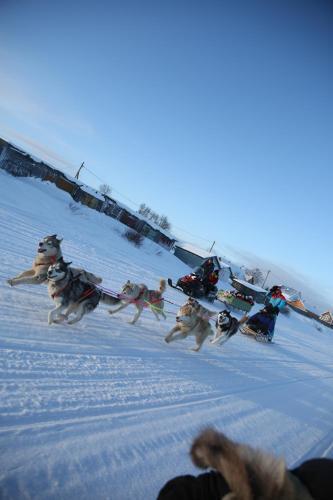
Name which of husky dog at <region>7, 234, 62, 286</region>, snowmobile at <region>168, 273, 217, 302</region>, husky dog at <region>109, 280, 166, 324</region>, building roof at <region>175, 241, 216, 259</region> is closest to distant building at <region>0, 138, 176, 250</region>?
building roof at <region>175, 241, 216, 259</region>

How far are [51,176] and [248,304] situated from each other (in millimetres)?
25655

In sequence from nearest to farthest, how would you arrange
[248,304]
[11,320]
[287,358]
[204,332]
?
1. [11,320]
2. [204,332]
3. [287,358]
4. [248,304]

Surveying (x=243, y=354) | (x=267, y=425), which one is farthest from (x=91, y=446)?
(x=243, y=354)

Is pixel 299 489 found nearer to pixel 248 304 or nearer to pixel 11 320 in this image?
pixel 11 320

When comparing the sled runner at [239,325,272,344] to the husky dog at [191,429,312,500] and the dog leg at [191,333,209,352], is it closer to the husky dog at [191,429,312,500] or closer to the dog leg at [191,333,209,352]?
the dog leg at [191,333,209,352]

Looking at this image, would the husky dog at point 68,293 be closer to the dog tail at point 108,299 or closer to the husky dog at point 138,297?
the dog tail at point 108,299

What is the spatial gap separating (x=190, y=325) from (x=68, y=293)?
284cm

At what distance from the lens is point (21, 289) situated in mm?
5762

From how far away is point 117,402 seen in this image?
12.4ft

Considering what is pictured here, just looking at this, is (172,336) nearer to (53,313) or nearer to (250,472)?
(53,313)

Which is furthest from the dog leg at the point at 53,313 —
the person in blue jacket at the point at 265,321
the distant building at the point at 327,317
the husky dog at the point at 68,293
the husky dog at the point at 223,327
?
the distant building at the point at 327,317

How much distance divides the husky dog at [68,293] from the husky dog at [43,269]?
138 mm

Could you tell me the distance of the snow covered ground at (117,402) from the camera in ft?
8.67

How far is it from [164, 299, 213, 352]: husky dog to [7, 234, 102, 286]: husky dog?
203 centimetres
